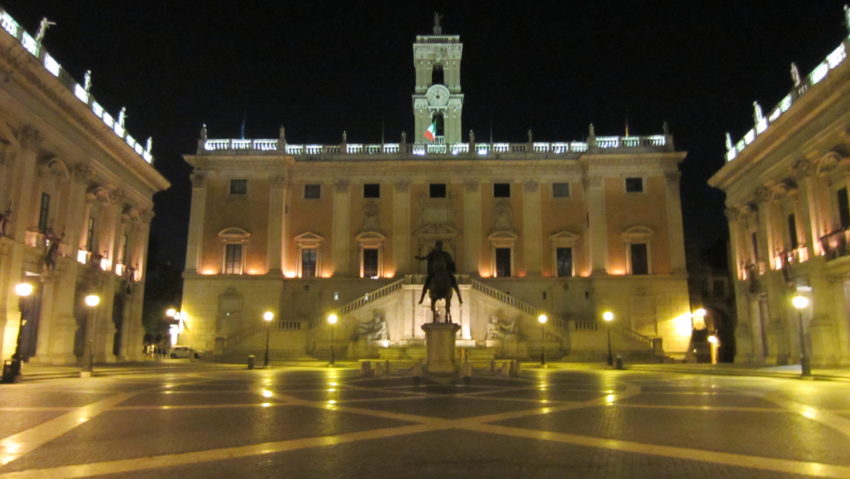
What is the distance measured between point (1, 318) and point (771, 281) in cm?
3750

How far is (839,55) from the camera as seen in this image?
26031 millimetres

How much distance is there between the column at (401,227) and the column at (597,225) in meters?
14.0

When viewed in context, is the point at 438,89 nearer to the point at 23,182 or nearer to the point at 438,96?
the point at 438,96

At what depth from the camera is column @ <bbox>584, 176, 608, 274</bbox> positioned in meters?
45.8

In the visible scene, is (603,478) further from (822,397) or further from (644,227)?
(644,227)

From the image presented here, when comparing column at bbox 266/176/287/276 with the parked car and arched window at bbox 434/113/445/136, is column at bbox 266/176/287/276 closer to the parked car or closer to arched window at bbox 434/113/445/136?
the parked car

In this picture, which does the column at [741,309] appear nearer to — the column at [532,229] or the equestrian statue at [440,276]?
the column at [532,229]

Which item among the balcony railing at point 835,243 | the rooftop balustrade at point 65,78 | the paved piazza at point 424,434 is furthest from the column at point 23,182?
the balcony railing at point 835,243

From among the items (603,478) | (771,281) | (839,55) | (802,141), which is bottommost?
(603,478)

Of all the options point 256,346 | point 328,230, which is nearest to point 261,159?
point 328,230

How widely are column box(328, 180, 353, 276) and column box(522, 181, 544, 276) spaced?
45.2 ft

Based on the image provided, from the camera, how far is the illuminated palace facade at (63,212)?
24828 mm

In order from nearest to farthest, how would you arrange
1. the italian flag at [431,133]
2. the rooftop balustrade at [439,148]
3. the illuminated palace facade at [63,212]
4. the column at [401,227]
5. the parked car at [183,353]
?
the illuminated palace facade at [63,212] < the parked car at [183,353] < the column at [401,227] < the rooftop balustrade at [439,148] < the italian flag at [431,133]

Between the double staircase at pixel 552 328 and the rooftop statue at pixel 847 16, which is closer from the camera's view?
the rooftop statue at pixel 847 16
